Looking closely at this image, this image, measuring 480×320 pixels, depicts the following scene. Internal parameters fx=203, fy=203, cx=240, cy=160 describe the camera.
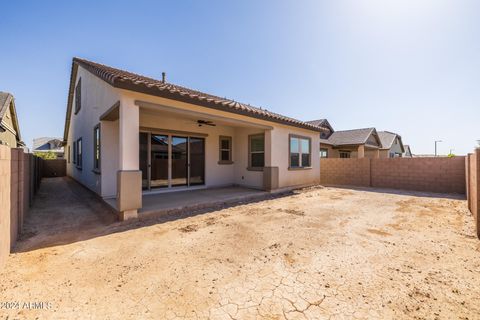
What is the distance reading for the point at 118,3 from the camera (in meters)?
6.58

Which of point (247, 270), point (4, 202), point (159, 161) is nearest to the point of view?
point (247, 270)

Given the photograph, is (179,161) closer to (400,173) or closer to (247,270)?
(247,270)

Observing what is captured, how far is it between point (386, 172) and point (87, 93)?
14515mm

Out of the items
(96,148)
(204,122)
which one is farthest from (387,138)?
(96,148)

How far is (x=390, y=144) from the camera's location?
82.1ft

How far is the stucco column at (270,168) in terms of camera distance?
8.54 metres

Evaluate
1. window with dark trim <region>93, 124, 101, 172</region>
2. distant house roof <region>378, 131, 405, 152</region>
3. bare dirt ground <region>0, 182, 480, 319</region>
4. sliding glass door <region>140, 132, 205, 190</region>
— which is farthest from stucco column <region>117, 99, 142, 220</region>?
distant house roof <region>378, 131, 405, 152</region>

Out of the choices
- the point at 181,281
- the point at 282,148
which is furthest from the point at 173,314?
the point at 282,148

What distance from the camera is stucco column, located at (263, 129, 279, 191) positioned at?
854cm

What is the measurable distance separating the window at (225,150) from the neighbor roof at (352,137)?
13580 millimetres

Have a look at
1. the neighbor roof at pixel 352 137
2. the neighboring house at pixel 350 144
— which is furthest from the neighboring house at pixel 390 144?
the neighbor roof at pixel 352 137

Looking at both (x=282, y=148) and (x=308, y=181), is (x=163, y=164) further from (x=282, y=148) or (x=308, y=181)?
(x=308, y=181)

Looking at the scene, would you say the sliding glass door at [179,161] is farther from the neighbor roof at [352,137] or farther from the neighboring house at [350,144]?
the neighbor roof at [352,137]

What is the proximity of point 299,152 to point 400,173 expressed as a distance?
5191mm
